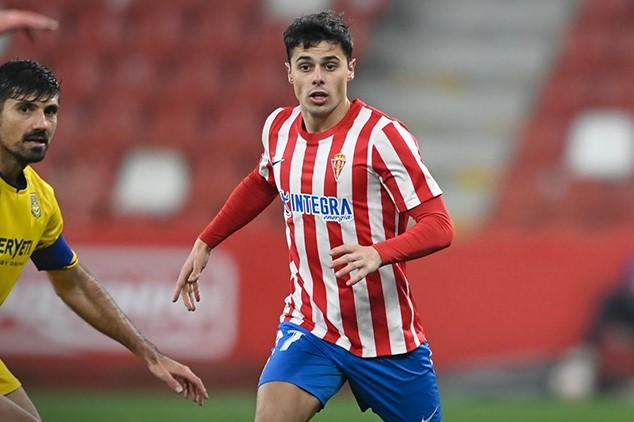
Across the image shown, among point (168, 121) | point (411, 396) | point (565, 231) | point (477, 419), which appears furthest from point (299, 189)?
point (168, 121)

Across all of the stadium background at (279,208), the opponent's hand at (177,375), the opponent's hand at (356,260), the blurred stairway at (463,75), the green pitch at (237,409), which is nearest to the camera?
the opponent's hand at (356,260)

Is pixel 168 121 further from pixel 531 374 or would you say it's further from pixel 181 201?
pixel 531 374

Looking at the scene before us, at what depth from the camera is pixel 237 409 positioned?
10.2 metres

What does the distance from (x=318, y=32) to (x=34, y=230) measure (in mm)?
1501

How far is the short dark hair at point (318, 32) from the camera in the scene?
5.39 meters

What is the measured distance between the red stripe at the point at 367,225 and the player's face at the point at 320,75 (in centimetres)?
19

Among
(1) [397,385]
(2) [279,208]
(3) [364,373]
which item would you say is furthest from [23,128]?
(2) [279,208]

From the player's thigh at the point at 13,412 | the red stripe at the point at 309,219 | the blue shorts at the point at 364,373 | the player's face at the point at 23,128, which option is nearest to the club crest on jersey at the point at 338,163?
the red stripe at the point at 309,219

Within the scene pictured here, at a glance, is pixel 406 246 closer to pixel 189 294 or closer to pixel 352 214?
pixel 352 214

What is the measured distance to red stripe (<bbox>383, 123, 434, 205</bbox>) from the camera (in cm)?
526

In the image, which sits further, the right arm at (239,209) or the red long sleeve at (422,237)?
the right arm at (239,209)

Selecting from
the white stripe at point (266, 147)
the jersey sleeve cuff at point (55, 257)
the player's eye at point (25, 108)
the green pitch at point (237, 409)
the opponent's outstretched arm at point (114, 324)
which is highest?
the player's eye at point (25, 108)

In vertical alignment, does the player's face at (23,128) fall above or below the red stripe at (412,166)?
above

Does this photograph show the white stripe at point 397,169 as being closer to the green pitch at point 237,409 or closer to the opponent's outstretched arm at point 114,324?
the opponent's outstretched arm at point 114,324
